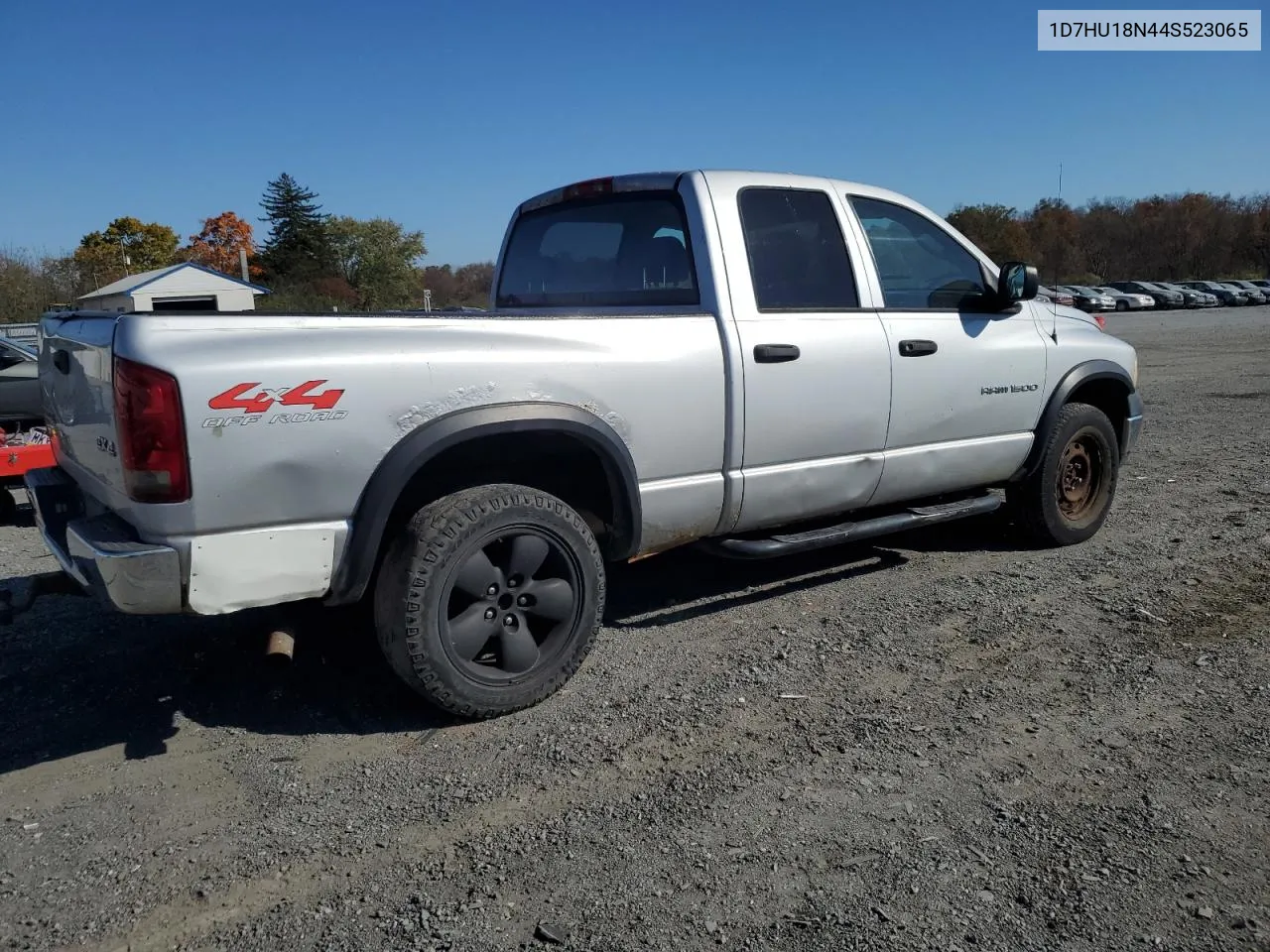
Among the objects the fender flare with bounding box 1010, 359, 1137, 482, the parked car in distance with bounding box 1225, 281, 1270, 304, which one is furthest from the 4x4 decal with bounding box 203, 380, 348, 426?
the parked car in distance with bounding box 1225, 281, 1270, 304

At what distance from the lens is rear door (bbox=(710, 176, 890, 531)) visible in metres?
4.25

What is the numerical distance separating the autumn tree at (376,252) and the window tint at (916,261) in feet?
171

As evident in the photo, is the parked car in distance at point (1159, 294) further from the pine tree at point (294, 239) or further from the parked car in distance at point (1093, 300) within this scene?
the pine tree at point (294, 239)

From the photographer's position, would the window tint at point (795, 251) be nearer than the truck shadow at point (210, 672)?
No

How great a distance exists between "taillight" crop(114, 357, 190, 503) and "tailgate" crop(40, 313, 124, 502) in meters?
0.11

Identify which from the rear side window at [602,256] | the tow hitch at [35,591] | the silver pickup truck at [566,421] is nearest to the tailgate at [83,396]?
the silver pickup truck at [566,421]

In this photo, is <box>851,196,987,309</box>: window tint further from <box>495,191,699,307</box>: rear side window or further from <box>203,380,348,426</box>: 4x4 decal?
<box>203,380,348,426</box>: 4x4 decal

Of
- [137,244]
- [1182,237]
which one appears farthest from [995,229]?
[137,244]

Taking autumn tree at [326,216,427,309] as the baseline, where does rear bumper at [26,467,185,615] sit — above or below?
below

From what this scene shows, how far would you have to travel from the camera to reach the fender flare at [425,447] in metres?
3.31

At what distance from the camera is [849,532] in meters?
4.59

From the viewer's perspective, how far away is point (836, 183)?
484 centimetres

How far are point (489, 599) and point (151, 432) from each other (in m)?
1.25

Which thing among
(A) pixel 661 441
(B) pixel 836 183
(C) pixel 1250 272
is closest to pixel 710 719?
(A) pixel 661 441
